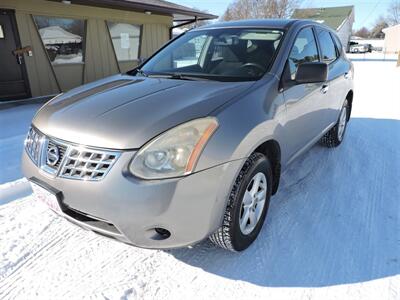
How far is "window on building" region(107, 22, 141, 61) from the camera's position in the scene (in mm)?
10227

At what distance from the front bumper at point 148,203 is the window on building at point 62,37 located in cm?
764

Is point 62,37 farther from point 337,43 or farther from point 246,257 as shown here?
point 246,257

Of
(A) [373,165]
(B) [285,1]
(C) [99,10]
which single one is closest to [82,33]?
(C) [99,10]

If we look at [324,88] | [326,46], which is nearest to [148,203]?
[324,88]

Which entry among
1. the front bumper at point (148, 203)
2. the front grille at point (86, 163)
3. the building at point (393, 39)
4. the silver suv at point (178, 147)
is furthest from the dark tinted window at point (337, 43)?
the building at point (393, 39)

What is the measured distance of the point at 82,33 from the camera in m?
9.23

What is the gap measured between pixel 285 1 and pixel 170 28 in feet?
85.1

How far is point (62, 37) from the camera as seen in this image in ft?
28.7

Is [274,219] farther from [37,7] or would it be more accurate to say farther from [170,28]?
[170,28]

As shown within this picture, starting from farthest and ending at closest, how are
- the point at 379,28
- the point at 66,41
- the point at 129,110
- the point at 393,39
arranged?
1. the point at 379,28
2. the point at 393,39
3. the point at 66,41
4. the point at 129,110

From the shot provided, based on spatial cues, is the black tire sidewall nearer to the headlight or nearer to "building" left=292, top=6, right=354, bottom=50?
the headlight

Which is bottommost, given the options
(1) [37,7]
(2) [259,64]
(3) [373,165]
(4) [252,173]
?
(3) [373,165]

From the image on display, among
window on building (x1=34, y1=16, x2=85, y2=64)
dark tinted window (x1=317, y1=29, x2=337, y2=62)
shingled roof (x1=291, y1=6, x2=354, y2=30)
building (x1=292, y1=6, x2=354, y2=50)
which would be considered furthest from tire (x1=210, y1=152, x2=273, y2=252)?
building (x1=292, y1=6, x2=354, y2=50)

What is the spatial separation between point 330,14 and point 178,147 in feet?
176
